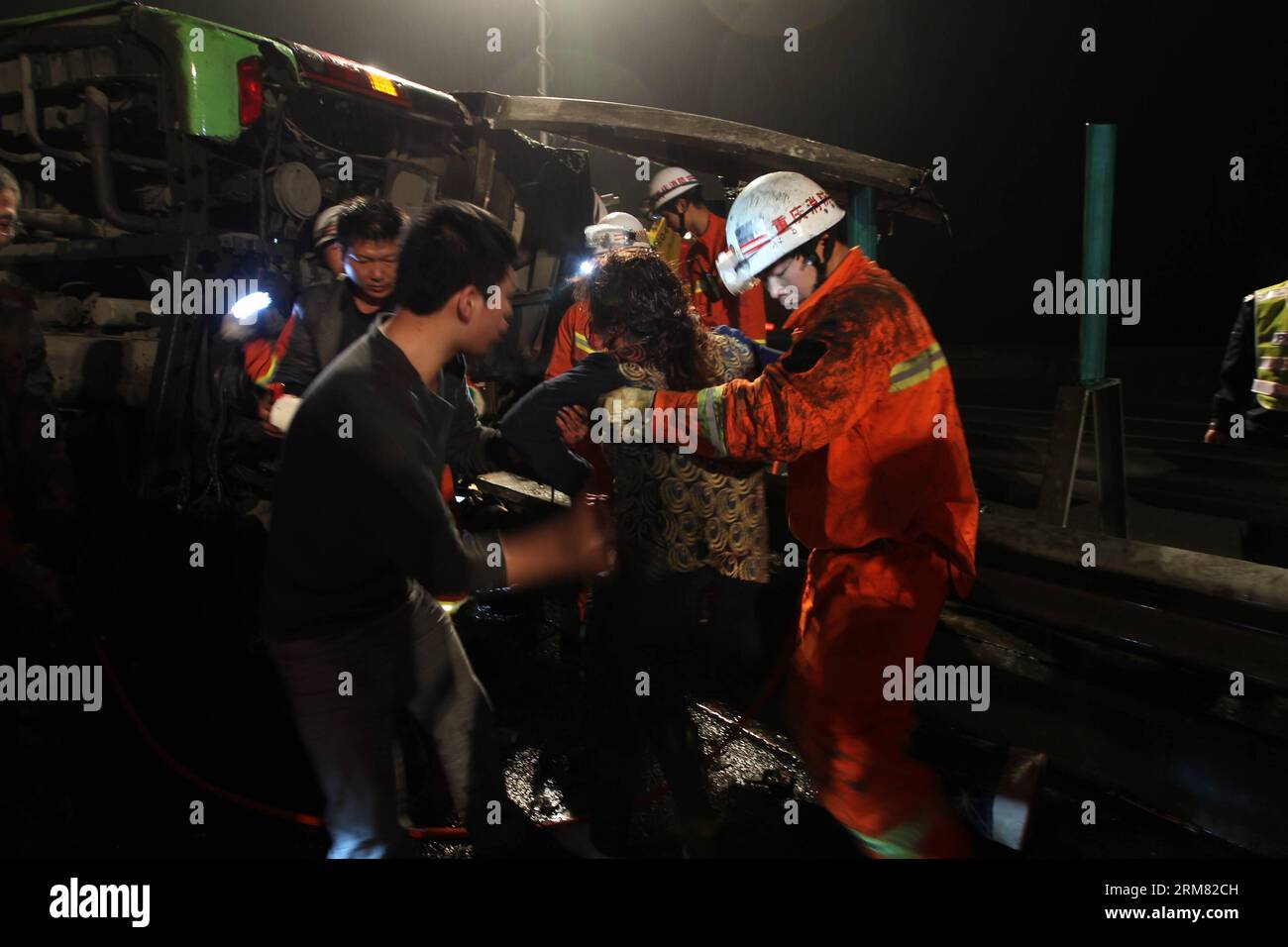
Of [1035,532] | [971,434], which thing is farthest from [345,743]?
[971,434]

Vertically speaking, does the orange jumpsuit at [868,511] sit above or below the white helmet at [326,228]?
below

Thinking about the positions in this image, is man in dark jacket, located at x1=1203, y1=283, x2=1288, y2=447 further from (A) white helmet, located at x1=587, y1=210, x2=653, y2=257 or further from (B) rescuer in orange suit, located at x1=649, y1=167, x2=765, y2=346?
(A) white helmet, located at x1=587, y1=210, x2=653, y2=257

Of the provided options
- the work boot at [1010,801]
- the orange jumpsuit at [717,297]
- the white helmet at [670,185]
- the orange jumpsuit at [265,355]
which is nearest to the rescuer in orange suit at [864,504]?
the work boot at [1010,801]

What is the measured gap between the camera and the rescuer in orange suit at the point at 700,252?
556cm

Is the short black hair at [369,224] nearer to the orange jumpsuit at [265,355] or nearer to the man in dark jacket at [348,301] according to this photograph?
the man in dark jacket at [348,301]

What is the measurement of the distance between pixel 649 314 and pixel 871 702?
139cm

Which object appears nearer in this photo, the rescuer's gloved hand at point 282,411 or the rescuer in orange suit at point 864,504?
the rescuer in orange suit at point 864,504

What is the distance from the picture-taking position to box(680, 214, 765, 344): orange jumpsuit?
5.52 m

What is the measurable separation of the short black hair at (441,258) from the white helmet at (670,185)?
4.47 meters

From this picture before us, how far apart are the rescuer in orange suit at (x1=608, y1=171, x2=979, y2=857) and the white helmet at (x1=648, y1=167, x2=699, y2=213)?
399 cm

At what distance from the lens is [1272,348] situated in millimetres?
4395

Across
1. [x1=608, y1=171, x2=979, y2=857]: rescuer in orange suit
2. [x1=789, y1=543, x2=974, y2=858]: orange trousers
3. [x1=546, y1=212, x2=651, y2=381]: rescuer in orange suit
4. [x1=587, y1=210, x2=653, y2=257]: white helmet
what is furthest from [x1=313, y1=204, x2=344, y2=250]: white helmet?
[x1=789, y1=543, x2=974, y2=858]: orange trousers
